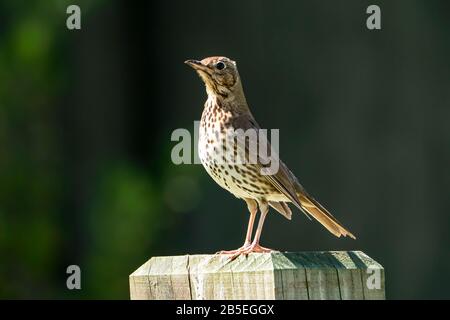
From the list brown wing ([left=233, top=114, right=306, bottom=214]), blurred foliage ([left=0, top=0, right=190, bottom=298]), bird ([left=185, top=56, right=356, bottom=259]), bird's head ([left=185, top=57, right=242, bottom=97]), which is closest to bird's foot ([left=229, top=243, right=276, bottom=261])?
bird ([left=185, top=56, right=356, bottom=259])

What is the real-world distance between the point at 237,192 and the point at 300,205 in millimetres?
340

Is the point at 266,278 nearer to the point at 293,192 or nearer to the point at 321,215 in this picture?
the point at 293,192

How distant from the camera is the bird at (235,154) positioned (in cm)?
475

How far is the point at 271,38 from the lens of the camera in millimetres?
7398

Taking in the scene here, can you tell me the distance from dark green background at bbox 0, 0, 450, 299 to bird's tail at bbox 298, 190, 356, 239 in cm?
204

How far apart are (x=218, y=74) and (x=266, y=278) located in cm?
181

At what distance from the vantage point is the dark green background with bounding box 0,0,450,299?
7.00 metres

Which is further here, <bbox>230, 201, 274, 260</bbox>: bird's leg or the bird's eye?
the bird's eye

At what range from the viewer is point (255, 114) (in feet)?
23.7

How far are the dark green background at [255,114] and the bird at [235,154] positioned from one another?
199cm

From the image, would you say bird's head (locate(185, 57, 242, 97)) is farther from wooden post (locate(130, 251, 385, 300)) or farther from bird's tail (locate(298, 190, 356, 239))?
wooden post (locate(130, 251, 385, 300))
